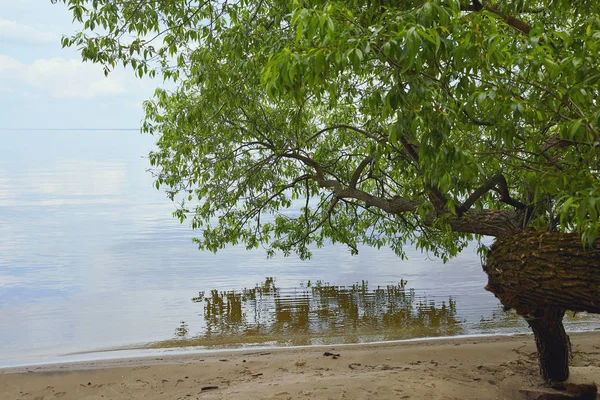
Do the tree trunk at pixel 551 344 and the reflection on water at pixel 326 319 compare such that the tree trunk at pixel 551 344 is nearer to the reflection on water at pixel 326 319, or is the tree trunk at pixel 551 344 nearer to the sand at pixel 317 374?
the sand at pixel 317 374

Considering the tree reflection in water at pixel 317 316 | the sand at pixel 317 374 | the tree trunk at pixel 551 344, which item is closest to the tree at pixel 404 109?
the tree trunk at pixel 551 344

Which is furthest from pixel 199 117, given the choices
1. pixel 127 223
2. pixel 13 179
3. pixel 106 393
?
pixel 13 179

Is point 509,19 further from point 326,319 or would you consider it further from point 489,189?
point 326,319

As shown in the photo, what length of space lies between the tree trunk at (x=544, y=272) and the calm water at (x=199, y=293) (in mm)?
6333

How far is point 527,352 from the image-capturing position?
9.93 meters

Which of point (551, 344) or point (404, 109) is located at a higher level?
point (404, 109)

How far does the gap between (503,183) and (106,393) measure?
558cm

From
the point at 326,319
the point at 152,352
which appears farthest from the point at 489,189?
the point at 326,319

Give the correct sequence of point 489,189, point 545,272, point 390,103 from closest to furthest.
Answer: point 390,103, point 545,272, point 489,189

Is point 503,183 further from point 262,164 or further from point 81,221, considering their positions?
point 81,221

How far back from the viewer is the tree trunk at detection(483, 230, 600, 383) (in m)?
5.14

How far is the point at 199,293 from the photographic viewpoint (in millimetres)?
17203

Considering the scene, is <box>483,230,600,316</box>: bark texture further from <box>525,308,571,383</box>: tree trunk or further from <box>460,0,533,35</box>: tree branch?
<box>460,0,533,35</box>: tree branch

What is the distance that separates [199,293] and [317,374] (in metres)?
9.24
